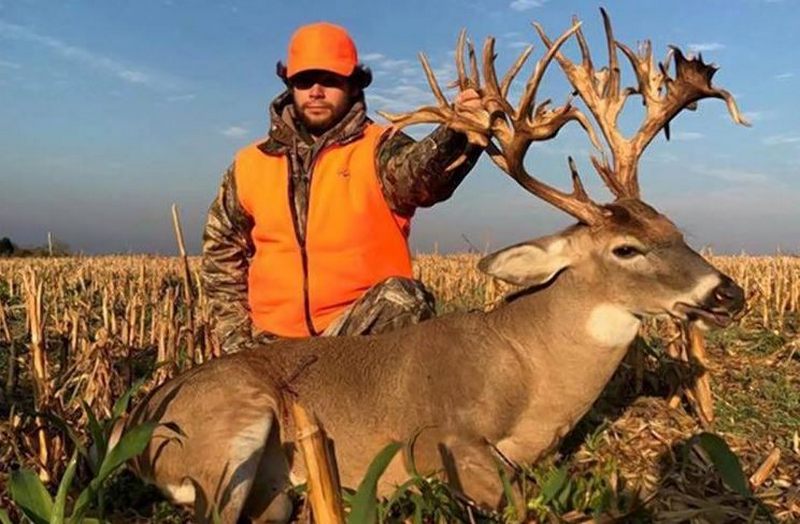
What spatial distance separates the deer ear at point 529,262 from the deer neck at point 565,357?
11 cm

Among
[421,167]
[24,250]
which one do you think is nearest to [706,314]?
[421,167]

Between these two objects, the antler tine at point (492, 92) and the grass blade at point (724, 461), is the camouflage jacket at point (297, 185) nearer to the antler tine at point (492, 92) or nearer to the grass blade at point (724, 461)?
the antler tine at point (492, 92)

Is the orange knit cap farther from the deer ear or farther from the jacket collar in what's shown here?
the deer ear

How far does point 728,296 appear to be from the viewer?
13.2 ft

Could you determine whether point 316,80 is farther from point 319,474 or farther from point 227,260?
point 319,474

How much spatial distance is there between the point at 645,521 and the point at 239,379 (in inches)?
77.6

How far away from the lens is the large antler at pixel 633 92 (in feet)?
15.5

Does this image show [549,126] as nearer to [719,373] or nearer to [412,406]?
[412,406]

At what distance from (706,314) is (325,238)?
8.53 ft

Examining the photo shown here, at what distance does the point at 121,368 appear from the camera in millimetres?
5465

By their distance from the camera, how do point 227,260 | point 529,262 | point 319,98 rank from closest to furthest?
point 529,262, point 319,98, point 227,260

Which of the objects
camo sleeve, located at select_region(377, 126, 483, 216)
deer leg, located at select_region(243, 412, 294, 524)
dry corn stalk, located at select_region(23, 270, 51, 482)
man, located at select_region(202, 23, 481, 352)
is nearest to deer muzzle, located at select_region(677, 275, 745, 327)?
camo sleeve, located at select_region(377, 126, 483, 216)

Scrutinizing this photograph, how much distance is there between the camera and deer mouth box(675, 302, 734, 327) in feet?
13.5

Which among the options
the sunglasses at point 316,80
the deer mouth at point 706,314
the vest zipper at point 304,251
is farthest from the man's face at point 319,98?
the deer mouth at point 706,314
